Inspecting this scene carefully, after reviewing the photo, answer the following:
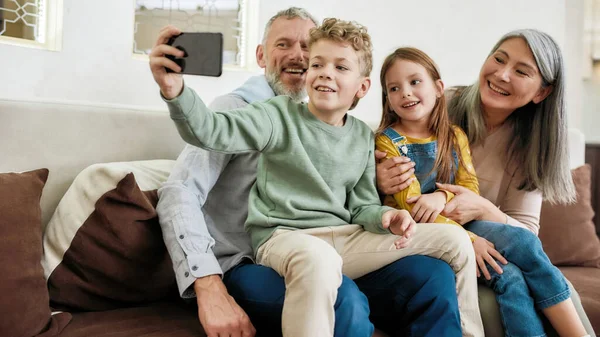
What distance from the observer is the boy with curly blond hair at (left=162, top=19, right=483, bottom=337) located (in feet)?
4.57

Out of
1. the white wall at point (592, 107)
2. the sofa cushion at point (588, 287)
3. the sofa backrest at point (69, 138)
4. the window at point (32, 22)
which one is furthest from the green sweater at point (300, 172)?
the white wall at point (592, 107)

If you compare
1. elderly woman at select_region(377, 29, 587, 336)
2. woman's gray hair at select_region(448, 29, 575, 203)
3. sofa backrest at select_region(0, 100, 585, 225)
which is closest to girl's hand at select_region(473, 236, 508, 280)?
elderly woman at select_region(377, 29, 587, 336)

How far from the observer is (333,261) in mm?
1243

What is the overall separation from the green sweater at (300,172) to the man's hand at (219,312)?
0.15 m

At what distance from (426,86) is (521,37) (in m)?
0.39

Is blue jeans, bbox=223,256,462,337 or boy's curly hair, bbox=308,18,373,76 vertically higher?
boy's curly hair, bbox=308,18,373,76

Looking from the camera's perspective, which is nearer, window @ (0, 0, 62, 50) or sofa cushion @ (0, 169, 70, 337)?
→ sofa cushion @ (0, 169, 70, 337)

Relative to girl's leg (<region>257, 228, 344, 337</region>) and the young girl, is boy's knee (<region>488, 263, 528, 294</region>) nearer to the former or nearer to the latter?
the young girl

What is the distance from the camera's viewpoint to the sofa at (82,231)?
4.28ft

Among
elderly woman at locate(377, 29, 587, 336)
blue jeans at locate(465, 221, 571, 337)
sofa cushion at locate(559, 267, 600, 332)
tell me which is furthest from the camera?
sofa cushion at locate(559, 267, 600, 332)

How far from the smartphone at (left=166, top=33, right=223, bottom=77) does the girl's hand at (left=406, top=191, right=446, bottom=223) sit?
2.17ft

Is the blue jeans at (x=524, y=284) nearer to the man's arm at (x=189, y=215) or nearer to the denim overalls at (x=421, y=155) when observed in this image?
the denim overalls at (x=421, y=155)


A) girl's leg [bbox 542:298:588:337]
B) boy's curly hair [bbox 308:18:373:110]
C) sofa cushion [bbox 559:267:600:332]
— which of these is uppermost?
boy's curly hair [bbox 308:18:373:110]

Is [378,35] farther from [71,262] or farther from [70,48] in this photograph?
[71,262]
